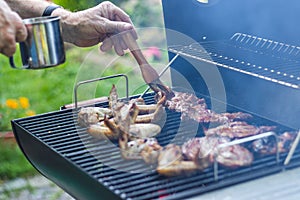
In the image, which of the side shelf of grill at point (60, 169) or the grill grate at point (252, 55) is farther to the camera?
the grill grate at point (252, 55)

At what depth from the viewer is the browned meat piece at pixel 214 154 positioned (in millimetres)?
2312

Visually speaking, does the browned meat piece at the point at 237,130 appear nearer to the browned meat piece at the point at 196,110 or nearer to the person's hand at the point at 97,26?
the browned meat piece at the point at 196,110

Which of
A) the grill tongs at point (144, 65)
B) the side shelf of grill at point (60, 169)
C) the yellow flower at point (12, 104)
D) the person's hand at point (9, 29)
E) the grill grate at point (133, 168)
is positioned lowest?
the yellow flower at point (12, 104)

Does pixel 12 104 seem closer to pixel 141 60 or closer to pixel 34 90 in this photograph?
pixel 34 90

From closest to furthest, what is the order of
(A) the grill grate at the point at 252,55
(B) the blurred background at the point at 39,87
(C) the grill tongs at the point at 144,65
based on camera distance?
(A) the grill grate at the point at 252,55 → (C) the grill tongs at the point at 144,65 → (B) the blurred background at the point at 39,87

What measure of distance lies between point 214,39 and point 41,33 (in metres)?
1.27

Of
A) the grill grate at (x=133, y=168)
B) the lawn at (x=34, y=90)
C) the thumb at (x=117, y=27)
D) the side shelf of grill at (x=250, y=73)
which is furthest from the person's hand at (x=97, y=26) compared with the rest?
the lawn at (x=34, y=90)

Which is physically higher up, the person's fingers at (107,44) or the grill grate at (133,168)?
the person's fingers at (107,44)

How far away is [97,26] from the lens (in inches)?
124

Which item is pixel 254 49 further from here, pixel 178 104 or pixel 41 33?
pixel 41 33

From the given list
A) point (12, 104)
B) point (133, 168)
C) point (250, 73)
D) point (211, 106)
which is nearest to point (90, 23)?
point (211, 106)

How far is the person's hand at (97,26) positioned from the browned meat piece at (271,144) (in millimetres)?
976

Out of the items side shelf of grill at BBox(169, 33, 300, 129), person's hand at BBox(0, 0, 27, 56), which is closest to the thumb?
side shelf of grill at BBox(169, 33, 300, 129)

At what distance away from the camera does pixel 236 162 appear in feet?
7.57
